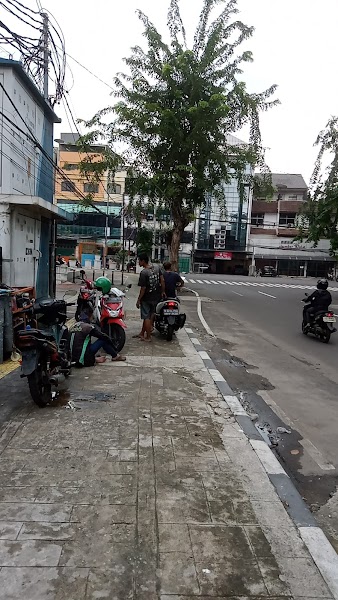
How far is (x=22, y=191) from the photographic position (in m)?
12.5

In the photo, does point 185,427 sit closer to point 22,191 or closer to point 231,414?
point 231,414

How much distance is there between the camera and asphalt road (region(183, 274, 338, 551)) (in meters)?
3.90

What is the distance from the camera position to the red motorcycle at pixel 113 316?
7.41m

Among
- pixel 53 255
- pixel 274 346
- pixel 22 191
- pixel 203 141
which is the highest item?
pixel 203 141

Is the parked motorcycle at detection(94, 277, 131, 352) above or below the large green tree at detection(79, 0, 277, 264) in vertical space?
below

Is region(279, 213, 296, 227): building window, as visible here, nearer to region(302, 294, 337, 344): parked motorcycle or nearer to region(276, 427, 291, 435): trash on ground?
region(302, 294, 337, 344): parked motorcycle

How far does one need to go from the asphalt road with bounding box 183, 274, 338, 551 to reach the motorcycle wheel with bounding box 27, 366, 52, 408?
7.82 ft

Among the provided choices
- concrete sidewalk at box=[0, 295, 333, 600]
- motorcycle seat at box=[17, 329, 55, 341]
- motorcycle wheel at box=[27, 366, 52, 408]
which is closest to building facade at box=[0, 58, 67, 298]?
motorcycle seat at box=[17, 329, 55, 341]

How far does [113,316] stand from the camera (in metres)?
7.41

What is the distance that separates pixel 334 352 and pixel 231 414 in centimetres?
525

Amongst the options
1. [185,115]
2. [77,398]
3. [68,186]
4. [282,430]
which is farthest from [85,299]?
[68,186]

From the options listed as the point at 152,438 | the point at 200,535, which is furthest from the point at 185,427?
the point at 200,535

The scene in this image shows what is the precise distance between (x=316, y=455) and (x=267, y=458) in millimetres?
658

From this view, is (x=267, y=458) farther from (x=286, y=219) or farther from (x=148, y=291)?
(x=286, y=219)
